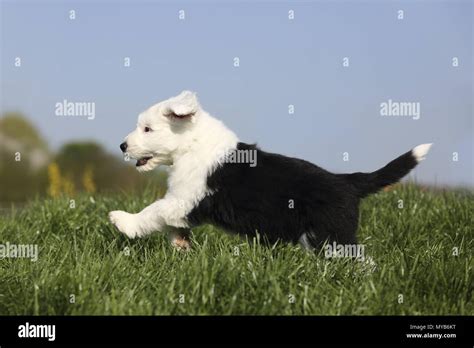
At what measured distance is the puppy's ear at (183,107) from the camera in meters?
4.91

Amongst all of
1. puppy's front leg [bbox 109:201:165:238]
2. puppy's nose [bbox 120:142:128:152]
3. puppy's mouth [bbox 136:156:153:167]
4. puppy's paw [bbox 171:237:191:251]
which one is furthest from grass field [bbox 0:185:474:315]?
puppy's nose [bbox 120:142:128:152]

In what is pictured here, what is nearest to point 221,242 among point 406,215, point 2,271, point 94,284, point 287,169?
point 287,169

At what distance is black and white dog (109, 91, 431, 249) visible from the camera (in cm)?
481

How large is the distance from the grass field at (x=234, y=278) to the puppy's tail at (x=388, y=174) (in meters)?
0.58

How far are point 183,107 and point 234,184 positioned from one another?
68 centimetres

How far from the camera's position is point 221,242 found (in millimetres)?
5332

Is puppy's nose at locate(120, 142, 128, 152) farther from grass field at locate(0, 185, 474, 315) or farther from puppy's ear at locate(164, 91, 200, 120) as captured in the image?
grass field at locate(0, 185, 474, 315)

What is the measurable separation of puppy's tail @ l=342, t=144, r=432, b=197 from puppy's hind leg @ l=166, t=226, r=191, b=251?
1.36 meters

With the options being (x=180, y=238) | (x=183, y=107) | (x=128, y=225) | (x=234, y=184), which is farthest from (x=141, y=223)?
(x=183, y=107)

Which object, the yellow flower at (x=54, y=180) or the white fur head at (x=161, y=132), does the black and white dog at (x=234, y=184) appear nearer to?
the white fur head at (x=161, y=132)

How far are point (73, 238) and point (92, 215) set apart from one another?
24.7 inches

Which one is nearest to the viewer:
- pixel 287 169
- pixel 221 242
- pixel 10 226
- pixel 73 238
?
pixel 287 169
